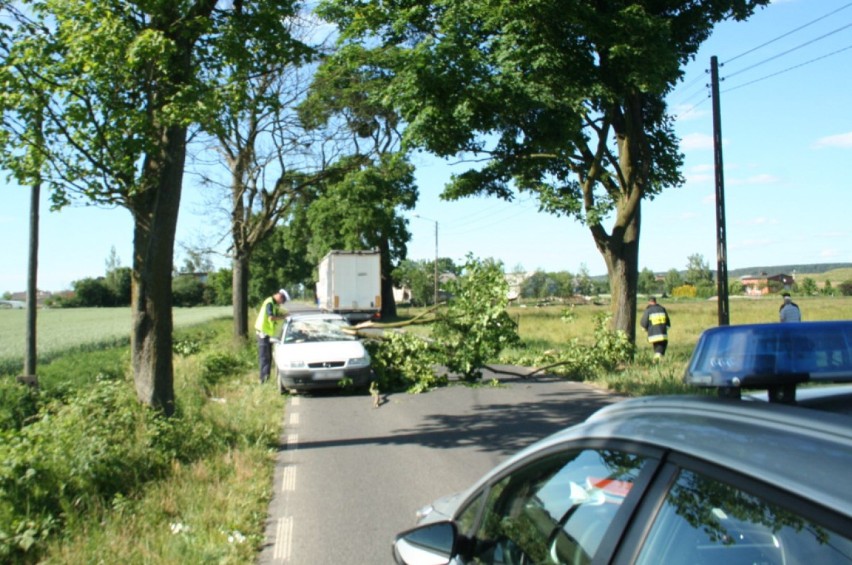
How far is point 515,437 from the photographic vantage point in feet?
32.4

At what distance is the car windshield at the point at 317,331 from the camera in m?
15.5

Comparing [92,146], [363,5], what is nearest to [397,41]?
[363,5]

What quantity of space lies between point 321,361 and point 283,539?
809cm

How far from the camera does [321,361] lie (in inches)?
558

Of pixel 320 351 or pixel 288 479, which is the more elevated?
pixel 320 351

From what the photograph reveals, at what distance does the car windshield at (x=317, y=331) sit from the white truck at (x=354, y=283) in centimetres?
2161

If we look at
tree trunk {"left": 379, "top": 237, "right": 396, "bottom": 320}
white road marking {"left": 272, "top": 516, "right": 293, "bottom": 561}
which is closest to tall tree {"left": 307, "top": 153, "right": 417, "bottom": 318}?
tree trunk {"left": 379, "top": 237, "right": 396, "bottom": 320}

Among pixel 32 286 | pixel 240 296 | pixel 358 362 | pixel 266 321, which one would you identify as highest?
pixel 32 286

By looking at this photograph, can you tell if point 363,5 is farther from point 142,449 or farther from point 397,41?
point 142,449

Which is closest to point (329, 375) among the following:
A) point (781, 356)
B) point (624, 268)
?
point (624, 268)

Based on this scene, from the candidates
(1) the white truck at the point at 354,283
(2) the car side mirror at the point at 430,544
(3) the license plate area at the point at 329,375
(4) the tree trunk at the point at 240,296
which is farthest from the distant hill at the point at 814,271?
(2) the car side mirror at the point at 430,544

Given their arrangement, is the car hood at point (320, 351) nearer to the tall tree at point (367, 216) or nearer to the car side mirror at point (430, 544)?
the car side mirror at point (430, 544)

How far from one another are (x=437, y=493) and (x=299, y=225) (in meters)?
52.7

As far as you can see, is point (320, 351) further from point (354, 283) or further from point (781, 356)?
point (354, 283)
